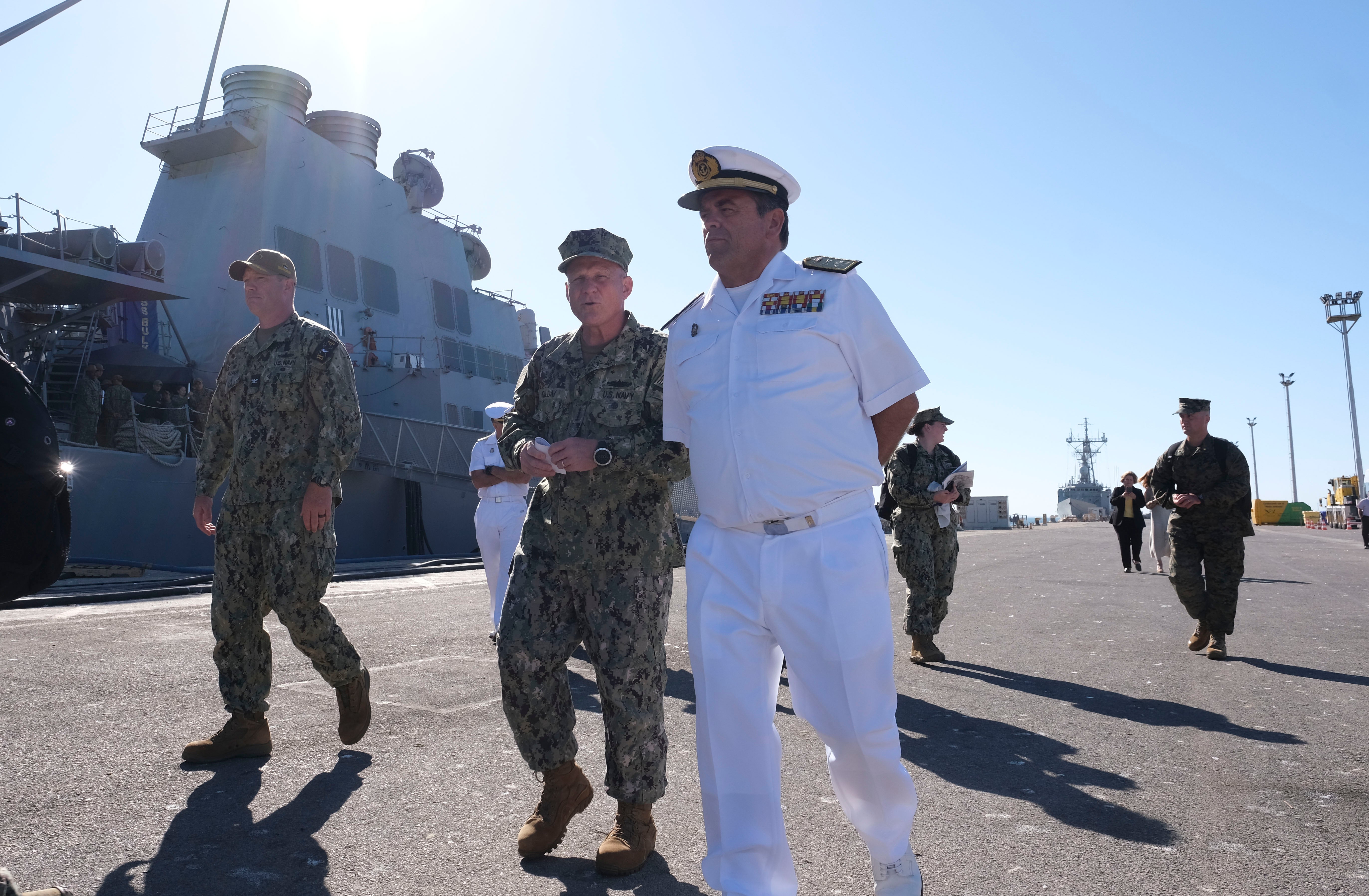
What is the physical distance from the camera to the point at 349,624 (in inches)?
374

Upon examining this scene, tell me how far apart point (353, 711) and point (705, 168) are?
118 inches

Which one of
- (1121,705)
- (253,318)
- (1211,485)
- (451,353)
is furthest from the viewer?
(451,353)

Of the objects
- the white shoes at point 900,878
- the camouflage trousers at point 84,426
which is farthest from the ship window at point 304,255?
the white shoes at point 900,878

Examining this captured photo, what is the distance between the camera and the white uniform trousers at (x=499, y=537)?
7238 mm

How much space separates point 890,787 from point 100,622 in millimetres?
8603

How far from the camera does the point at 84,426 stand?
17.5 meters

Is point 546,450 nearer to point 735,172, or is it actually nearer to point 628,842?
point 735,172

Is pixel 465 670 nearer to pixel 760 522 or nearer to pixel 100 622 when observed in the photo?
pixel 100 622

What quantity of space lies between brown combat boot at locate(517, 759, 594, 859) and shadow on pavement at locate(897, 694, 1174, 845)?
5.65 ft

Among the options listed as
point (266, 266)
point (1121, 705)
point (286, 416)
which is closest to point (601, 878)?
point (286, 416)

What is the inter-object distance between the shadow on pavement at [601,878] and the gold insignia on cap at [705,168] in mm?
2083

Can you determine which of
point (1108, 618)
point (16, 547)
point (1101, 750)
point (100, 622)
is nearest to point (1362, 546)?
point (1108, 618)

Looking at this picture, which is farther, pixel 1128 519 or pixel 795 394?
pixel 1128 519

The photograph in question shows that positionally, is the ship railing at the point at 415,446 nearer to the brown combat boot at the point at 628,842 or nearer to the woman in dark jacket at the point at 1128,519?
the woman in dark jacket at the point at 1128,519
